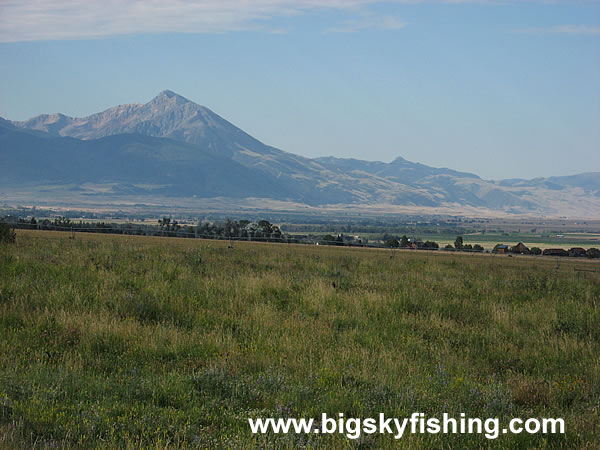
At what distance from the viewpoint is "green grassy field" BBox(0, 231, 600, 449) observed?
22.6 ft

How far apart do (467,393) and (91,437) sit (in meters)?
4.61

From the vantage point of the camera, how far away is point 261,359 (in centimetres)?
931

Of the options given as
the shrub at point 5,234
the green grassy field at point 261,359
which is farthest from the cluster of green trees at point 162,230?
the green grassy field at point 261,359

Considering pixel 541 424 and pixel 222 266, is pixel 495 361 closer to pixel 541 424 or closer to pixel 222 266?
pixel 541 424

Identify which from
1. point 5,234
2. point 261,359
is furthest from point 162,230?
point 261,359

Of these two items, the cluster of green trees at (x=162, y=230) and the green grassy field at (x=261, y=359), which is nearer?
the green grassy field at (x=261, y=359)

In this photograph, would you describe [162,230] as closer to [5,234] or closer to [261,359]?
[5,234]

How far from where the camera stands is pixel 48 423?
666cm

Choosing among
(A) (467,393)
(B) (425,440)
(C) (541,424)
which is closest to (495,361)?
(A) (467,393)

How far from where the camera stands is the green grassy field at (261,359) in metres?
6.88

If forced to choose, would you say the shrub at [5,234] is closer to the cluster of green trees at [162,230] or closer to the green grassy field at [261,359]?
the green grassy field at [261,359]

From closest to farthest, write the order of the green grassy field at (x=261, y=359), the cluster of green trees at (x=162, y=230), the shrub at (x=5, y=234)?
the green grassy field at (x=261, y=359), the shrub at (x=5, y=234), the cluster of green trees at (x=162, y=230)

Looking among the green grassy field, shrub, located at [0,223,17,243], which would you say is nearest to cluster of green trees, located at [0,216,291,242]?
shrub, located at [0,223,17,243]

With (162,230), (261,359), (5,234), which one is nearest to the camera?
(261,359)
